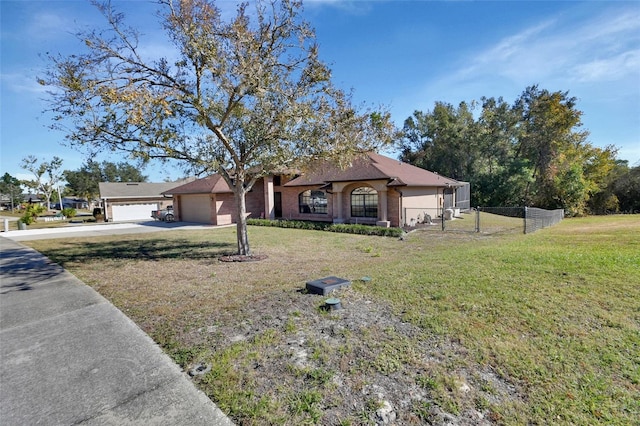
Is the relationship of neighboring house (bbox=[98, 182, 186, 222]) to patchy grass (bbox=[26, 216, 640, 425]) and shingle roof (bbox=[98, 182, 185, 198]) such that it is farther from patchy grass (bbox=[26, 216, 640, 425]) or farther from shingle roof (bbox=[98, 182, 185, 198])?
patchy grass (bbox=[26, 216, 640, 425])

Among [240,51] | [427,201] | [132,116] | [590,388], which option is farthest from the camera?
[427,201]

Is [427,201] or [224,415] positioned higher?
[427,201]

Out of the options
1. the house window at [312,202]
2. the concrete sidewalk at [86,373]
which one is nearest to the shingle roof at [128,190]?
the house window at [312,202]

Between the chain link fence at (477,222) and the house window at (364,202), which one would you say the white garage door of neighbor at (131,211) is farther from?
the chain link fence at (477,222)

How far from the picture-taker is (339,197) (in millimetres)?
20000

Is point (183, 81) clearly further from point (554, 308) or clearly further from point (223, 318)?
point (554, 308)

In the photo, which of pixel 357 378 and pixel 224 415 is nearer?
pixel 224 415

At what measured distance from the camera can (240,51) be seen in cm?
854

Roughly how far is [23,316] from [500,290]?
343 inches

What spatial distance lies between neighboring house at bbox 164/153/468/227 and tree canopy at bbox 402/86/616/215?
851cm

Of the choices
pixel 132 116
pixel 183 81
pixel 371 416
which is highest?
pixel 183 81

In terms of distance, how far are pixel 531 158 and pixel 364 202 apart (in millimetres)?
23744

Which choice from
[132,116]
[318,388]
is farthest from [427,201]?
[318,388]

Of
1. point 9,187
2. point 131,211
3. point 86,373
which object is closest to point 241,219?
point 86,373
